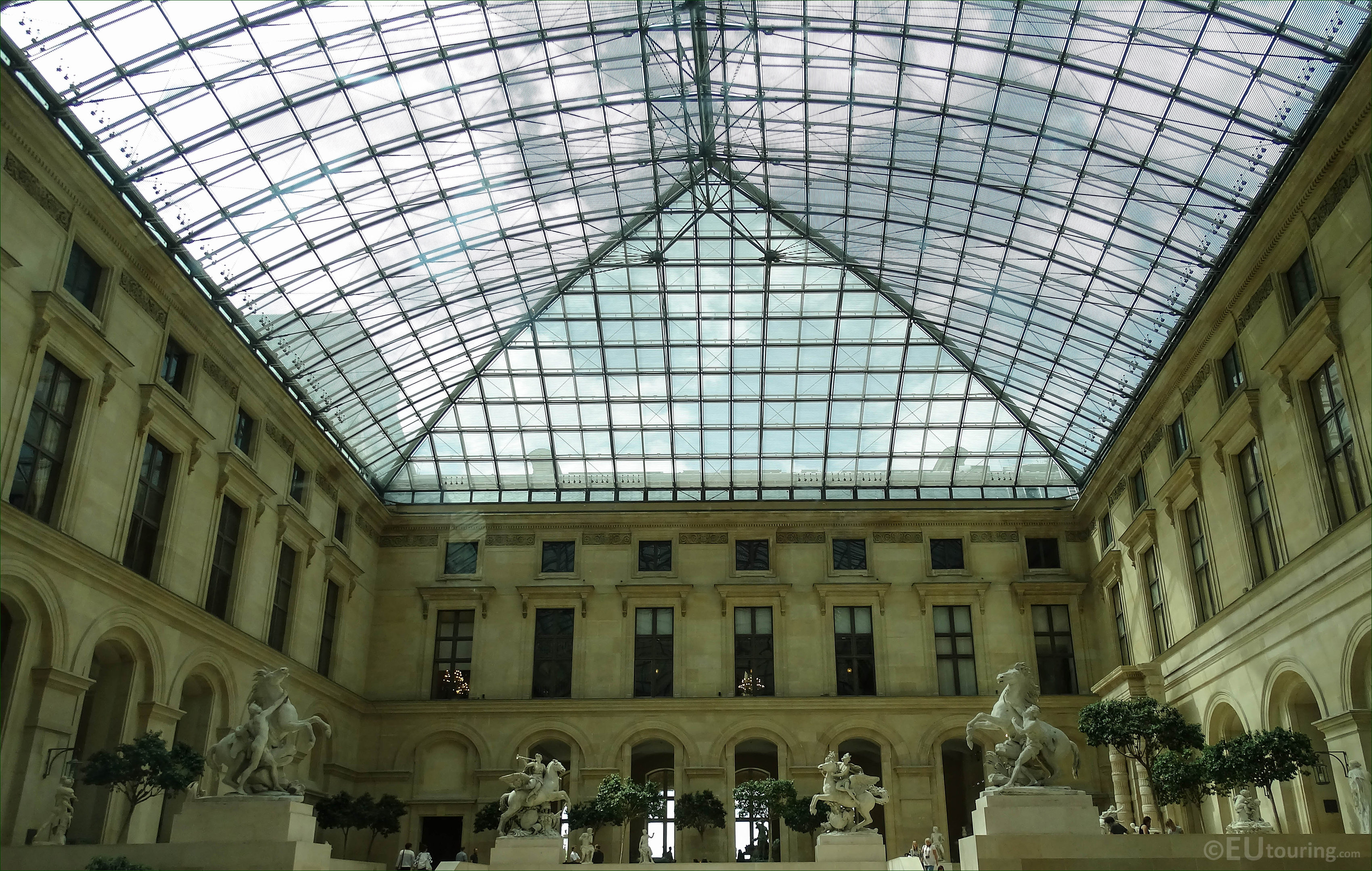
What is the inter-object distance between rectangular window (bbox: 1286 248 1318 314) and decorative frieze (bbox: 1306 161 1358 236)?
27.3 inches

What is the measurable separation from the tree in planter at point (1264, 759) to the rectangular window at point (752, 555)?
22830 millimetres

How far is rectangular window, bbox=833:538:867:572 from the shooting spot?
45.8 meters

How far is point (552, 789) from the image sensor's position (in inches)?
1096

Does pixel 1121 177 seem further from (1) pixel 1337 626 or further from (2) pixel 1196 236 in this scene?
(1) pixel 1337 626

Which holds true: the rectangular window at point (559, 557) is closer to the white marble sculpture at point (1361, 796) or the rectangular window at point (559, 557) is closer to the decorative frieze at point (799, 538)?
the decorative frieze at point (799, 538)

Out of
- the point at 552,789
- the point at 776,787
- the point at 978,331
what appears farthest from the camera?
the point at 978,331

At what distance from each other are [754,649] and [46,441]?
2772 centimetres

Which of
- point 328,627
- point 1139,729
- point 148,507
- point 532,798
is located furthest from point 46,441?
point 1139,729

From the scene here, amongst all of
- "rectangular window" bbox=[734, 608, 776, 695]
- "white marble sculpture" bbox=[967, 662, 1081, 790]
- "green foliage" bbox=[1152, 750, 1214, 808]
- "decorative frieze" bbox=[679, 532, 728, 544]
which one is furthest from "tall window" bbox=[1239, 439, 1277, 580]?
"decorative frieze" bbox=[679, 532, 728, 544]

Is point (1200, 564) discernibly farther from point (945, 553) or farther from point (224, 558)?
point (224, 558)

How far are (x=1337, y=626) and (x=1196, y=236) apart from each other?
1196 centimetres

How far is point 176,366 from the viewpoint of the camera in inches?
1207

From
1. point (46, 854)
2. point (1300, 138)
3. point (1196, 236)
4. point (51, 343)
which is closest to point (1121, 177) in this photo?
point (1196, 236)

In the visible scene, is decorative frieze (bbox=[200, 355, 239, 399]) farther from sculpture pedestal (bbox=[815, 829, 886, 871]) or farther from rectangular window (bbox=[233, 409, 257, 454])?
sculpture pedestal (bbox=[815, 829, 886, 871])
